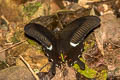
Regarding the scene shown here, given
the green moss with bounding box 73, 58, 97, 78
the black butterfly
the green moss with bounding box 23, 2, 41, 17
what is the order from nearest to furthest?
the black butterfly, the green moss with bounding box 73, 58, 97, 78, the green moss with bounding box 23, 2, 41, 17

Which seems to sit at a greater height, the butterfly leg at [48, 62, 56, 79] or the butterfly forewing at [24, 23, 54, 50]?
the butterfly forewing at [24, 23, 54, 50]

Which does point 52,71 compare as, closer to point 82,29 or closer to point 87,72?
point 87,72

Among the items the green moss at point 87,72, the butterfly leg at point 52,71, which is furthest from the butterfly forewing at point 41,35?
the green moss at point 87,72

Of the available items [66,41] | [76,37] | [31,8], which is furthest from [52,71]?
[31,8]

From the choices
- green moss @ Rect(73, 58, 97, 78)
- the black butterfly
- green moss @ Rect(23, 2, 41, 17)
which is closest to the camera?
the black butterfly

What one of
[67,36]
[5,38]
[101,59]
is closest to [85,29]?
[67,36]

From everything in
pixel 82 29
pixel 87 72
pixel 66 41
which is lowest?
pixel 87 72

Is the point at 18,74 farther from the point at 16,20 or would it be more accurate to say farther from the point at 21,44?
the point at 16,20

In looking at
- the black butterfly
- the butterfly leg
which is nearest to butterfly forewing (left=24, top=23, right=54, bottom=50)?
the black butterfly

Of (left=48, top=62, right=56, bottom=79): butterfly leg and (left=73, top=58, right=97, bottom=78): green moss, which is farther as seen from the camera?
(left=73, top=58, right=97, bottom=78): green moss

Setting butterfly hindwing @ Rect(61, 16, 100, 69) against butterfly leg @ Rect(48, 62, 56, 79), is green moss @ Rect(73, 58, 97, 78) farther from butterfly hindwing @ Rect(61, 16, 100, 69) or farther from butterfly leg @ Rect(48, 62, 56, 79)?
butterfly leg @ Rect(48, 62, 56, 79)
